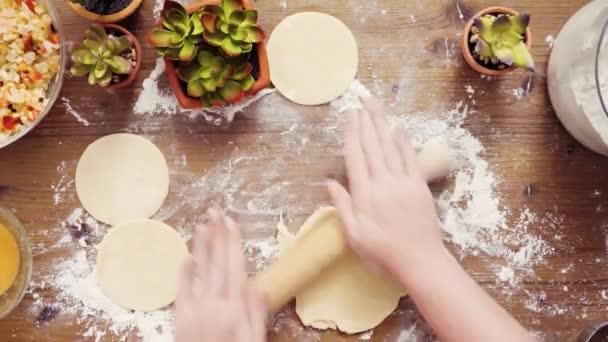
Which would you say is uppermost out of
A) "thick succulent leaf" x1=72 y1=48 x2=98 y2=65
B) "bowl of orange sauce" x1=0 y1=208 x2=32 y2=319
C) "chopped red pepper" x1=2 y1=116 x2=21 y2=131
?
"thick succulent leaf" x1=72 y1=48 x2=98 y2=65

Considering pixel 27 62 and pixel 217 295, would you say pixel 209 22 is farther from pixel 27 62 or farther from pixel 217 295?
pixel 217 295

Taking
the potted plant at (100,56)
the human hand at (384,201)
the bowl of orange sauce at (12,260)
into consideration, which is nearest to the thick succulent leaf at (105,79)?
the potted plant at (100,56)

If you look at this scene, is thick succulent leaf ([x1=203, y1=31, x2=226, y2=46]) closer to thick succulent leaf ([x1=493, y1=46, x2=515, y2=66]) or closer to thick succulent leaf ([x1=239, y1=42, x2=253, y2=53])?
thick succulent leaf ([x1=239, y1=42, x2=253, y2=53])

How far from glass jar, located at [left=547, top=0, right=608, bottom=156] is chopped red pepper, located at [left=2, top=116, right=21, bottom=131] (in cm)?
103

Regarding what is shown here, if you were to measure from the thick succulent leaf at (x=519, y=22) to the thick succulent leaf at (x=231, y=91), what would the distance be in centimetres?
49

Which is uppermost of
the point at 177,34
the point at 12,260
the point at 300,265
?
the point at 177,34

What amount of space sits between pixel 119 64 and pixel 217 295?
1.48 ft

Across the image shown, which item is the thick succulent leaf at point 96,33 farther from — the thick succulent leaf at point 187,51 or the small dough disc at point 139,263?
the small dough disc at point 139,263

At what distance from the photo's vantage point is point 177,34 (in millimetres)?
1146

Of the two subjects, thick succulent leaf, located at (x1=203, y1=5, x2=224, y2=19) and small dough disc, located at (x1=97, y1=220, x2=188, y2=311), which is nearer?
thick succulent leaf, located at (x1=203, y1=5, x2=224, y2=19)

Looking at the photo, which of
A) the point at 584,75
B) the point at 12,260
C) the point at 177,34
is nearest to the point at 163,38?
the point at 177,34

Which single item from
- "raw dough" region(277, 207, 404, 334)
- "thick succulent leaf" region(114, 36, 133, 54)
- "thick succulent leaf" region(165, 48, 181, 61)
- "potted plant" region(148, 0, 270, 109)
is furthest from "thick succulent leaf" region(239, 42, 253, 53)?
"raw dough" region(277, 207, 404, 334)

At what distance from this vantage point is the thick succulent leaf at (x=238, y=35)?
114 centimetres

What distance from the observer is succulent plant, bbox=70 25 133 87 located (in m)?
1.16
